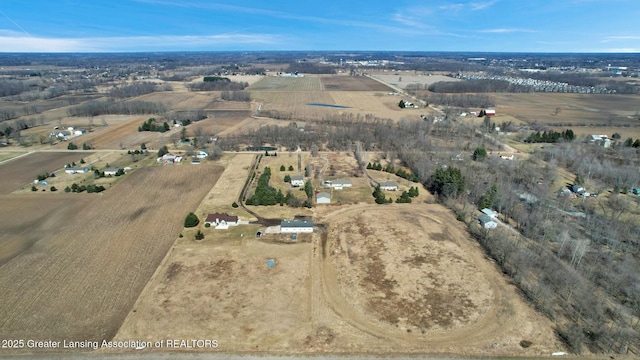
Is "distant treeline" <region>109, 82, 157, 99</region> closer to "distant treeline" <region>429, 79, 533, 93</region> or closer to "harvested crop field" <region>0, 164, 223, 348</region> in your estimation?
"harvested crop field" <region>0, 164, 223, 348</region>

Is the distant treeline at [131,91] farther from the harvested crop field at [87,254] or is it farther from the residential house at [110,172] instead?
the harvested crop field at [87,254]

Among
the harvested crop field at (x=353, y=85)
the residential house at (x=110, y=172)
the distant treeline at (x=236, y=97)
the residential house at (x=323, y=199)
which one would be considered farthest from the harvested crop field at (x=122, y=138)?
the harvested crop field at (x=353, y=85)

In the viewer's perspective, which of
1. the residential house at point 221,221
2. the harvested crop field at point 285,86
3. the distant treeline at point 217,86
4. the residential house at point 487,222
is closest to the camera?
the residential house at point 487,222

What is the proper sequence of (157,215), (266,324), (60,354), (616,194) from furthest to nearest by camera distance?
(616,194) < (157,215) < (266,324) < (60,354)

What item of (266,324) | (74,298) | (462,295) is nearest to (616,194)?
(462,295)

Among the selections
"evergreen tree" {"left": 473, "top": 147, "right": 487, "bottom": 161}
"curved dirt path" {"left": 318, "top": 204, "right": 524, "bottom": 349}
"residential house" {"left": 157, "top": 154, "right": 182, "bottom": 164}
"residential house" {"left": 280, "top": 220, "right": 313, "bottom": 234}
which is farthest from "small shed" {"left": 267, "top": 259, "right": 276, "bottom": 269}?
"evergreen tree" {"left": 473, "top": 147, "right": 487, "bottom": 161}

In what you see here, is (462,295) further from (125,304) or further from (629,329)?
(125,304)
